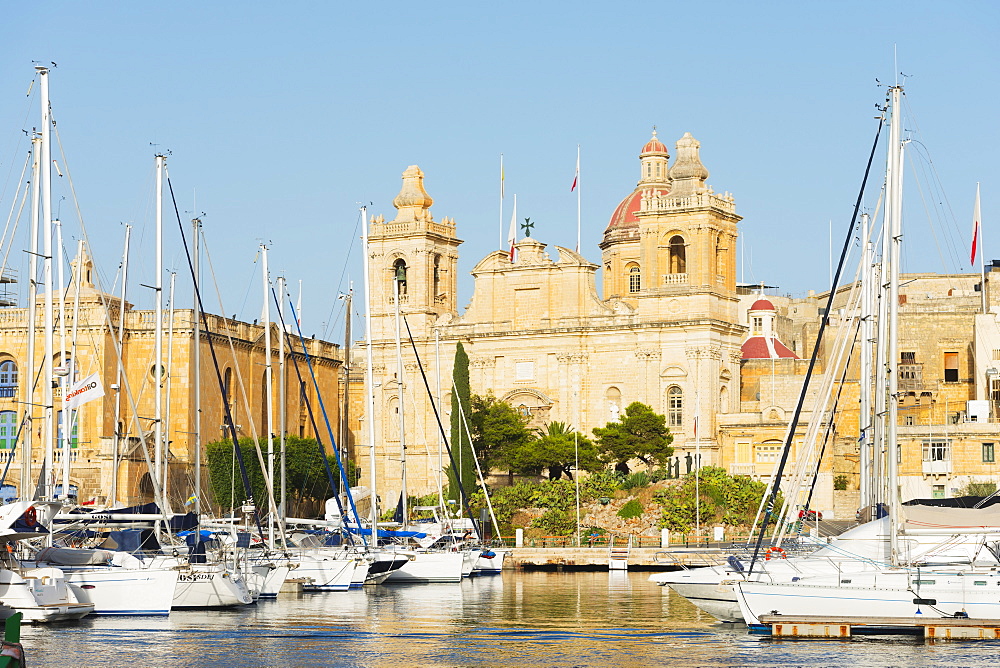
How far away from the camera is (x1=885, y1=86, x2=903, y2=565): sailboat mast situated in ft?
96.3

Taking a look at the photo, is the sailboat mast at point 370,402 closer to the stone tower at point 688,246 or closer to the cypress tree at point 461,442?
the cypress tree at point 461,442

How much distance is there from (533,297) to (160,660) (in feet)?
183

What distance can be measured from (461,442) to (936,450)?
66.7 feet

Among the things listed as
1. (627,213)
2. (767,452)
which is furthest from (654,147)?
(767,452)

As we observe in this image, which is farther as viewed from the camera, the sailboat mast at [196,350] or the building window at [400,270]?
the building window at [400,270]

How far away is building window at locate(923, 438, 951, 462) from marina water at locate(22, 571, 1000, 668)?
31.6m

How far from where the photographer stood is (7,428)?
74.3m

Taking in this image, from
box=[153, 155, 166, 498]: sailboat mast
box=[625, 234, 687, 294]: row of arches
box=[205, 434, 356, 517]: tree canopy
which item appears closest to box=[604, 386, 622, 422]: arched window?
box=[625, 234, 687, 294]: row of arches

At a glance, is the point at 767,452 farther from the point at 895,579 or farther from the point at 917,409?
the point at 895,579

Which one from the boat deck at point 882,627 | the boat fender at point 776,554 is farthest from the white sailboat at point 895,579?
the boat fender at point 776,554

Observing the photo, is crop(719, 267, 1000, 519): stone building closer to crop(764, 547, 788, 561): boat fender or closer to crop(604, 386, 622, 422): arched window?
crop(604, 386, 622, 422): arched window

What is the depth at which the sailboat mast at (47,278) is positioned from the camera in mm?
33344

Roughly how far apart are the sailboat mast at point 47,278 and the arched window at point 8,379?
42.0 m

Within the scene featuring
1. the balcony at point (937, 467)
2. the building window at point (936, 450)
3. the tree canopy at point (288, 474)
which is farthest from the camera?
the tree canopy at point (288, 474)
